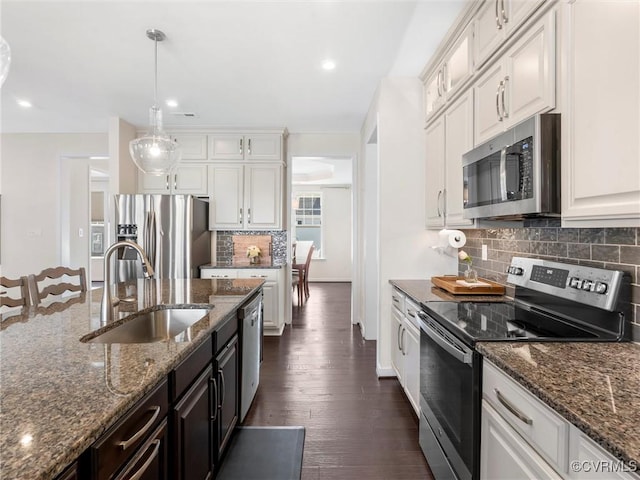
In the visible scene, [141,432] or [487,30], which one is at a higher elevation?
[487,30]

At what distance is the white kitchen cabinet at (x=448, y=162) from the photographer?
83.3 inches

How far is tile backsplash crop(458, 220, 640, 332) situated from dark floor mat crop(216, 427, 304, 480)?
1652 millimetres

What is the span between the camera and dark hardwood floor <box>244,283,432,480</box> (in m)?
1.89

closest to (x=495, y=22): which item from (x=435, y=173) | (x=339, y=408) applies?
(x=435, y=173)

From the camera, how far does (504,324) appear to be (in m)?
1.54

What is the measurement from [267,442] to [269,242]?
2.90 metres

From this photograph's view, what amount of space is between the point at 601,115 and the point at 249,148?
3.89 m

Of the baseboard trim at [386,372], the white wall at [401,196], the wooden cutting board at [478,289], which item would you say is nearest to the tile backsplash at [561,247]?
the wooden cutting board at [478,289]

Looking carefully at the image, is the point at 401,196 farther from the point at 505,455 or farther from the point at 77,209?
the point at 77,209

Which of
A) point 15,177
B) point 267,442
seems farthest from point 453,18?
point 15,177

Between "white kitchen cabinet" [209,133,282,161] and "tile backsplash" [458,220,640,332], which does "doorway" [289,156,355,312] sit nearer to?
"white kitchen cabinet" [209,133,282,161]

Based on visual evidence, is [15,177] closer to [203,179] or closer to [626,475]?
[203,179]

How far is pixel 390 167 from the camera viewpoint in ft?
9.62

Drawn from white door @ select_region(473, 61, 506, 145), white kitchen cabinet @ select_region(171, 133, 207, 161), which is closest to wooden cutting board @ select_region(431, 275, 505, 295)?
white door @ select_region(473, 61, 506, 145)
